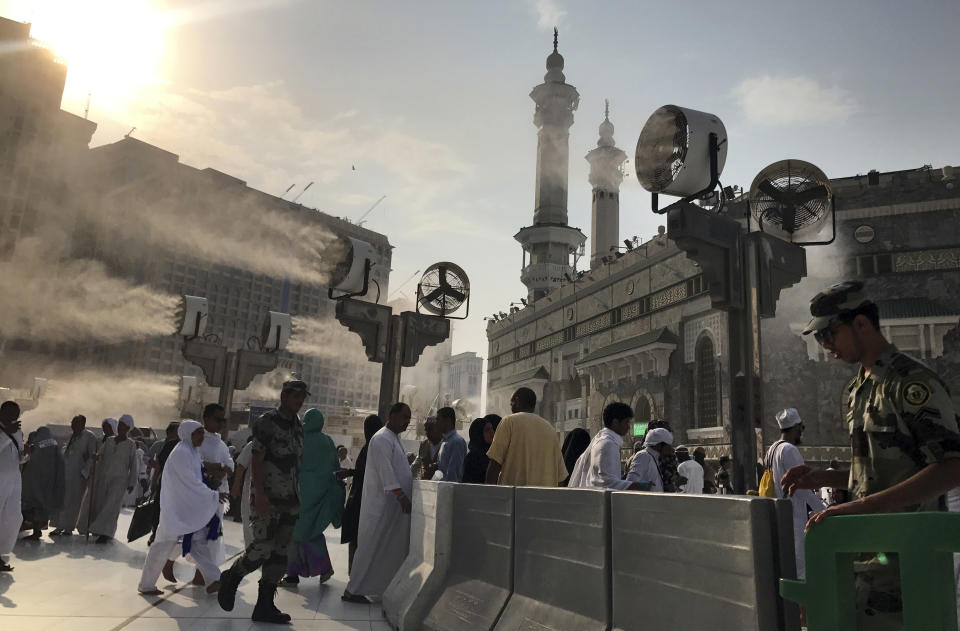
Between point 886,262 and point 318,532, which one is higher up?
point 886,262

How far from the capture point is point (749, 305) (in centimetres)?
616

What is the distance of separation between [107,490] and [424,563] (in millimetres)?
7361

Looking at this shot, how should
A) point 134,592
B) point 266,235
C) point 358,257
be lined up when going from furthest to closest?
point 266,235 → point 358,257 → point 134,592

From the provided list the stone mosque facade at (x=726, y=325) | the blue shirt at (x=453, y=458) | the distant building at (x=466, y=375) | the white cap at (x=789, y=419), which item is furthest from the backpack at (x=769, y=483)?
the distant building at (x=466, y=375)

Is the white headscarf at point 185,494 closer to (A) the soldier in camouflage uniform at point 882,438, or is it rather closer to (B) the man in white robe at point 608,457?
(B) the man in white robe at point 608,457

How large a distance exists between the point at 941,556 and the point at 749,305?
464cm

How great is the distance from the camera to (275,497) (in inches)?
214

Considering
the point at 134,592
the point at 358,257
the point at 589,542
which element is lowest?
the point at 134,592

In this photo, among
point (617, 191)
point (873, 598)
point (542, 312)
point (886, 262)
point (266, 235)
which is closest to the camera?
point (873, 598)

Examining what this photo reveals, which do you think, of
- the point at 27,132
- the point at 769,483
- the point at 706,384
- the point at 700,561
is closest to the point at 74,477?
the point at 769,483

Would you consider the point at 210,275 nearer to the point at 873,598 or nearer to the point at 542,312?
the point at 542,312

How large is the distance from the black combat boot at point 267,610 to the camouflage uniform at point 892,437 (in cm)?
428

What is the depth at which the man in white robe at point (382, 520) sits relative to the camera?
6.11m

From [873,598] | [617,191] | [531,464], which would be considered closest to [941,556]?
[873,598]
